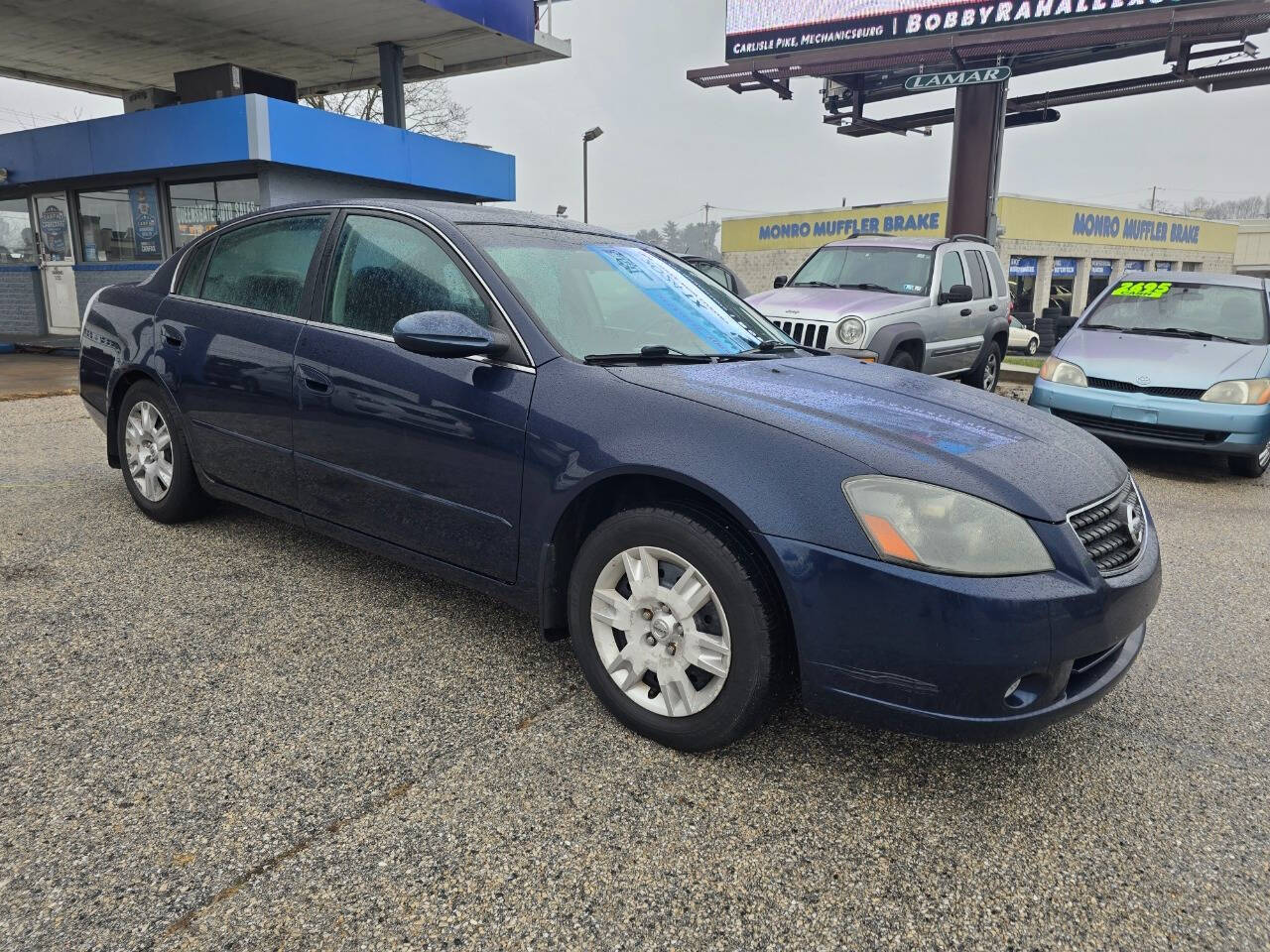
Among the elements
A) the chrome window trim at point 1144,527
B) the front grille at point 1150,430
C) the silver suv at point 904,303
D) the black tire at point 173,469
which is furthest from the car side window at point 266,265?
the front grille at point 1150,430

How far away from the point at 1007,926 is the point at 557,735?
1.29m

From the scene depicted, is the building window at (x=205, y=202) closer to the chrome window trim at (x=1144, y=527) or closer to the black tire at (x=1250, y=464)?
the black tire at (x=1250, y=464)

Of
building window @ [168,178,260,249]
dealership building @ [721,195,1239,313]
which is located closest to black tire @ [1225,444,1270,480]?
building window @ [168,178,260,249]

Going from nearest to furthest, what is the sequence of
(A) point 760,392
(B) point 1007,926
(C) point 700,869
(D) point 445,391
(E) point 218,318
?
1. (B) point 1007,926
2. (C) point 700,869
3. (A) point 760,392
4. (D) point 445,391
5. (E) point 218,318

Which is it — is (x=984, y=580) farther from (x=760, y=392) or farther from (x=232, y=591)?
(x=232, y=591)

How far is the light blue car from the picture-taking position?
6254mm

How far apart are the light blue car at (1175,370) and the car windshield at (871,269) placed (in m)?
1.55

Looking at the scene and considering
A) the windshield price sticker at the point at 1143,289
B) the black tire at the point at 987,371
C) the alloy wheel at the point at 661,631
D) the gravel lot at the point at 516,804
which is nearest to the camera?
the gravel lot at the point at 516,804

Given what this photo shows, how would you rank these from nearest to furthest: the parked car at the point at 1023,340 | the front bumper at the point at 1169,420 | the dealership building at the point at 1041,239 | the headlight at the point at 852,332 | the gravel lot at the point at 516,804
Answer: the gravel lot at the point at 516,804
the front bumper at the point at 1169,420
the headlight at the point at 852,332
the parked car at the point at 1023,340
the dealership building at the point at 1041,239

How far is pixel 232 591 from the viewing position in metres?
3.59

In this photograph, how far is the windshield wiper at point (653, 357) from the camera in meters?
2.86

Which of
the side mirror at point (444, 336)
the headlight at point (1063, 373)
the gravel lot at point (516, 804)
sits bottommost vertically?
the gravel lot at point (516, 804)

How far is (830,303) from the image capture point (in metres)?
7.84

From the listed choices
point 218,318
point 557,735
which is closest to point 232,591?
point 218,318
